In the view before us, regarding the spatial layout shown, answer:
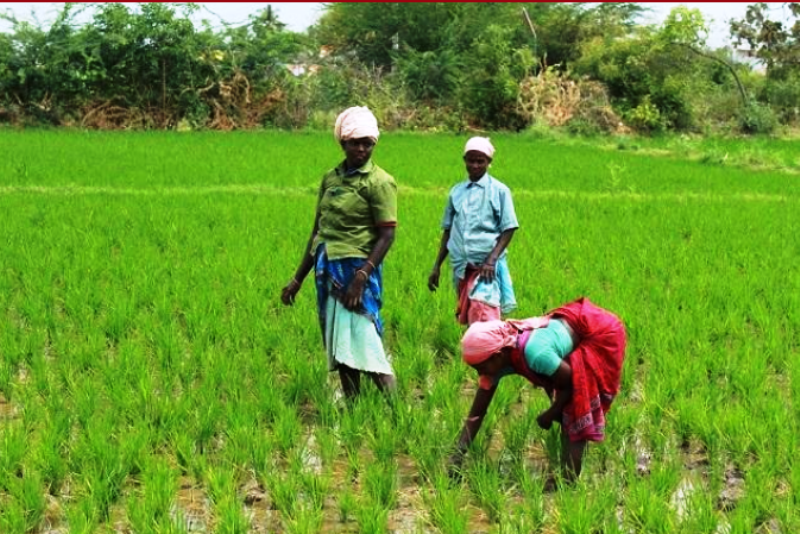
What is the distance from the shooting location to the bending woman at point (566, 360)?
2.36 metres

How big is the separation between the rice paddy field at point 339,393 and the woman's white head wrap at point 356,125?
93 cm

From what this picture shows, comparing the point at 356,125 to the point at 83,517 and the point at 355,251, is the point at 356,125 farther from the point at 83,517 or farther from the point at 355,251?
the point at 83,517

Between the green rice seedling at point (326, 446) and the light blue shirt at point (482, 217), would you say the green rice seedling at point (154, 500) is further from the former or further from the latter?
the light blue shirt at point (482, 217)

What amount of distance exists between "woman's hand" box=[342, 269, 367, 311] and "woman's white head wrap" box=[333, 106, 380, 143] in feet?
1.53

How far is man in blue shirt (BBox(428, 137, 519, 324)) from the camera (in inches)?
134

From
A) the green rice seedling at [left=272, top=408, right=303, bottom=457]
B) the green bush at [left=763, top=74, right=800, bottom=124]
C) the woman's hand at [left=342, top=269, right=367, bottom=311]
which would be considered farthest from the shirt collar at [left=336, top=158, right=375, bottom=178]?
the green bush at [left=763, top=74, right=800, bottom=124]

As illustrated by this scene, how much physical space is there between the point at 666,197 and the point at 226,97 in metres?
12.5

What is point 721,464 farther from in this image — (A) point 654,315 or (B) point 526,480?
(A) point 654,315

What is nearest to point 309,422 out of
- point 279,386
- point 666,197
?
point 279,386

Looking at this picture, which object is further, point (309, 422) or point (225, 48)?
point (225, 48)

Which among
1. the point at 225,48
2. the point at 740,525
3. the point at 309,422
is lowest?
the point at 309,422

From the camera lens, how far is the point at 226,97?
19234 mm

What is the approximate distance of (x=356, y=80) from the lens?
21.5 m

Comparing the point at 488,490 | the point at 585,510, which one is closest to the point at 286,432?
the point at 488,490
